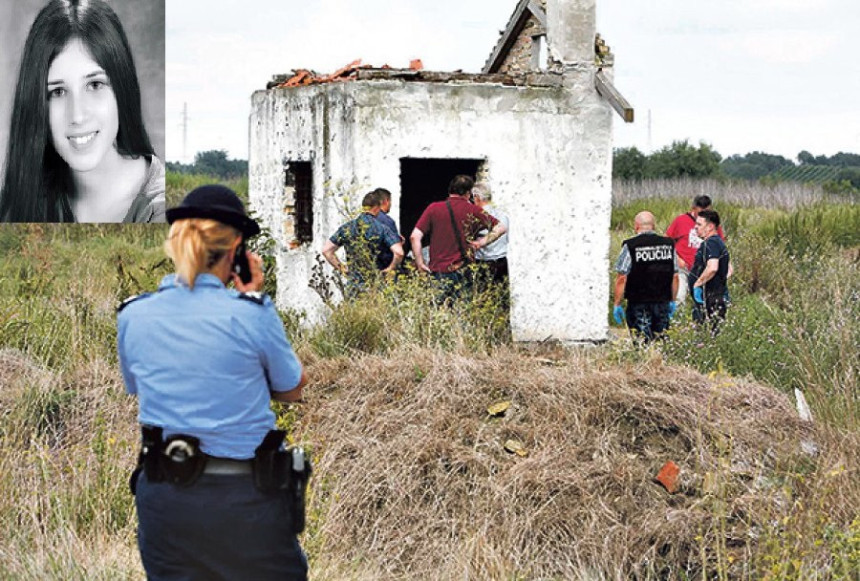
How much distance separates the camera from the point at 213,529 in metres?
3.97

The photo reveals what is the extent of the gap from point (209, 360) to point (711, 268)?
779 cm

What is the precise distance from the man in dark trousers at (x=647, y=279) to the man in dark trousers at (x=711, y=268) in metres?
0.49

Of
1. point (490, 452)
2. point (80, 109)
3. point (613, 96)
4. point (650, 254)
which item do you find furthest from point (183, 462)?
point (80, 109)

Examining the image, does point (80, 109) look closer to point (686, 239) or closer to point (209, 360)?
point (686, 239)

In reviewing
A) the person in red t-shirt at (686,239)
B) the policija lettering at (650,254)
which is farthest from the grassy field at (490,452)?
the person in red t-shirt at (686,239)

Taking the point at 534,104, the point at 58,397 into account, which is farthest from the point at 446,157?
the point at 58,397

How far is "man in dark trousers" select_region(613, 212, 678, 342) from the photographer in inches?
420

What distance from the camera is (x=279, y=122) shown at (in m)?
14.4

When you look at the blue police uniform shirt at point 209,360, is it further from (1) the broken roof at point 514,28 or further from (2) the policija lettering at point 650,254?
(1) the broken roof at point 514,28

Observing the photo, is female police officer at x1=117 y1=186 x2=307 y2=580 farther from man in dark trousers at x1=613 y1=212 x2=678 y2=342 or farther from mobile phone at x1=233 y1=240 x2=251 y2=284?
man in dark trousers at x1=613 y1=212 x2=678 y2=342

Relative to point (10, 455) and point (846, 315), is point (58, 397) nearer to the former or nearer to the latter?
point (10, 455)

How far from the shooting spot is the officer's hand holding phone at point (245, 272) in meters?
4.24

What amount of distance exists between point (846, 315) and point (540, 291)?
4605 millimetres

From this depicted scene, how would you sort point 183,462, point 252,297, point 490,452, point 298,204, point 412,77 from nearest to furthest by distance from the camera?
point 183,462 < point 252,297 < point 490,452 < point 412,77 < point 298,204
